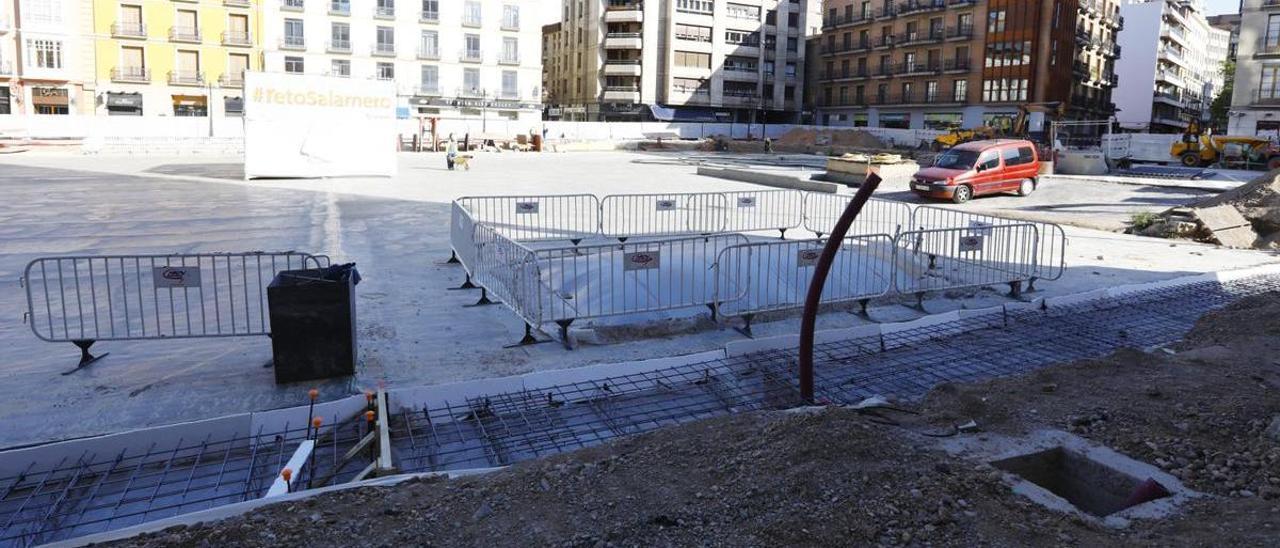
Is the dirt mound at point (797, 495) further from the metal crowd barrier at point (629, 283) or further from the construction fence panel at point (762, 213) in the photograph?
the construction fence panel at point (762, 213)

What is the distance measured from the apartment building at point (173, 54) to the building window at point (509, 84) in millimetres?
17562

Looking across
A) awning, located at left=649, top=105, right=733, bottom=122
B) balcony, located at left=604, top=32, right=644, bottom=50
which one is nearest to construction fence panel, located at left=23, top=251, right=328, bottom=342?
awning, located at left=649, top=105, right=733, bottom=122

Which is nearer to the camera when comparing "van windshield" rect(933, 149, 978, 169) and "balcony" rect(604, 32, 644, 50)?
"van windshield" rect(933, 149, 978, 169)

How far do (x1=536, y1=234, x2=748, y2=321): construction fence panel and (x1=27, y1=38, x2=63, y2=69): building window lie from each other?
188ft

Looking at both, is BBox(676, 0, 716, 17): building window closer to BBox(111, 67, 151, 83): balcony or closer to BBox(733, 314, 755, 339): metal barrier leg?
BBox(111, 67, 151, 83): balcony

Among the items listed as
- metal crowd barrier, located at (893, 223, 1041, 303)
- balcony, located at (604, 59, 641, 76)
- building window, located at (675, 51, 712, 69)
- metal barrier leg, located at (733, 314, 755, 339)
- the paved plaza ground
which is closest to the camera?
the paved plaza ground

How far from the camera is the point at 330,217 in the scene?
16.9m

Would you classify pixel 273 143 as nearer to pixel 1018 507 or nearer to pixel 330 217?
pixel 330 217

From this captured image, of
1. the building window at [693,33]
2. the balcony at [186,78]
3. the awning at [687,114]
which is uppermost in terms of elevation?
the building window at [693,33]

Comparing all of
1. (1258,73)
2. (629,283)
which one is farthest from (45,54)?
(1258,73)

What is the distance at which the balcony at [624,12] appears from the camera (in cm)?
7688

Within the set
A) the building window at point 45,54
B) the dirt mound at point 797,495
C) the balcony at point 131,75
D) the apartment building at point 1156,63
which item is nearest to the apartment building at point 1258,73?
the apartment building at point 1156,63

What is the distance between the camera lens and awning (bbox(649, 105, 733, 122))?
255 feet

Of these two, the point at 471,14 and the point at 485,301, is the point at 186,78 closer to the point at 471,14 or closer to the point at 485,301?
the point at 471,14
